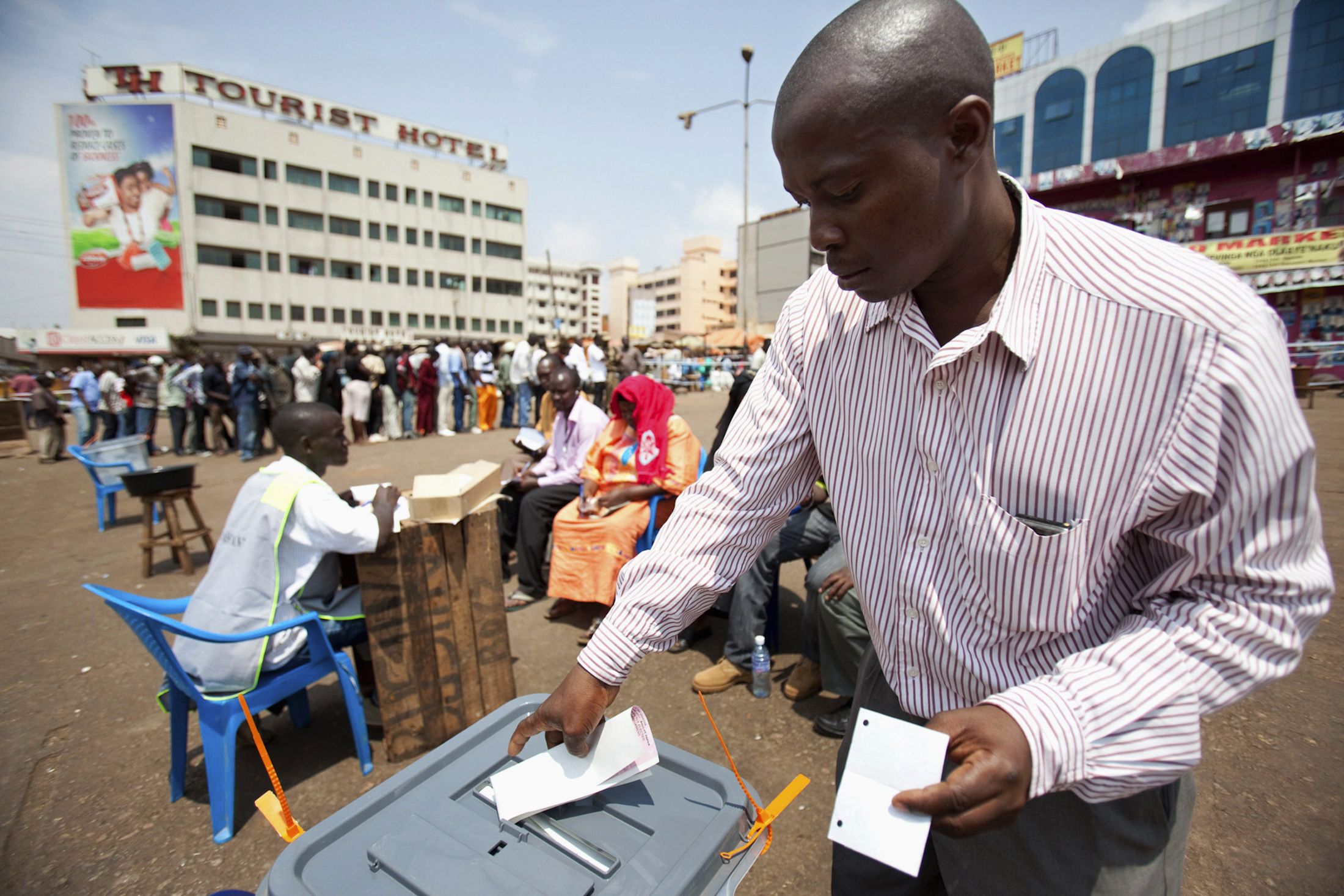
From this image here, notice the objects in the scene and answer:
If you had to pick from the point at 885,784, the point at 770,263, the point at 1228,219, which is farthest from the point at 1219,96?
the point at 885,784

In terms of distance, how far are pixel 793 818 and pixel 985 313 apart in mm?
2184

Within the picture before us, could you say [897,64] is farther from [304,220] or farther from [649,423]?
[304,220]

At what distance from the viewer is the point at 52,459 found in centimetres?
1191

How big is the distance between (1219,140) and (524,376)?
2288 cm

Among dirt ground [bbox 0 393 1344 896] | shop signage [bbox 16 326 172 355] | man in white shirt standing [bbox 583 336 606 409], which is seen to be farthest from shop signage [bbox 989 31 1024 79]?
shop signage [bbox 16 326 172 355]

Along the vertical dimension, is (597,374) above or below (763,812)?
above

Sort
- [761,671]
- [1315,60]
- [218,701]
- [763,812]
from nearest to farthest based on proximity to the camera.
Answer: [763,812], [218,701], [761,671], [1315,60]

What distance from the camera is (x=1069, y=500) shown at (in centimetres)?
96

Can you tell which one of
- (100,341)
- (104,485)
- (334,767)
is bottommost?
(334,767)

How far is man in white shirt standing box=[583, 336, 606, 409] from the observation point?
14039 millimetres

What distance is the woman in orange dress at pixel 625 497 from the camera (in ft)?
13.9

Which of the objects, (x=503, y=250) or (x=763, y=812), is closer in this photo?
(x=763, y=812)

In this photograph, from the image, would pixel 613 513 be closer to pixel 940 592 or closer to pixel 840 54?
pixel 940 592

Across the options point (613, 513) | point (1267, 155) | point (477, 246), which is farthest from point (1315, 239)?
point (477, 246)
